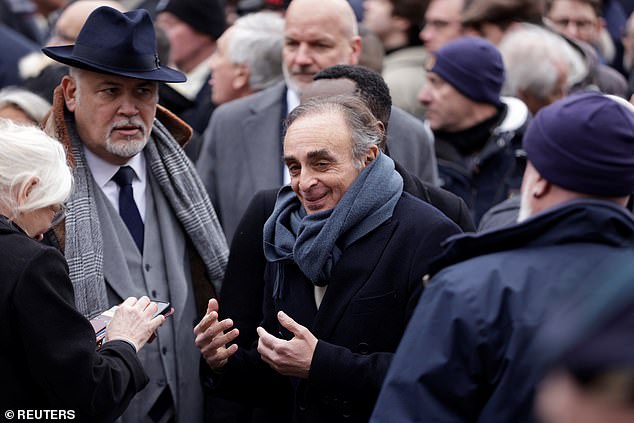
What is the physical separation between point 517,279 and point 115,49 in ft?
7.18

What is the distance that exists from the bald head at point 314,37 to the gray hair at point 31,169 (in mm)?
2254

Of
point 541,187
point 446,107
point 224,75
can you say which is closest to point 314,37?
point 446,107

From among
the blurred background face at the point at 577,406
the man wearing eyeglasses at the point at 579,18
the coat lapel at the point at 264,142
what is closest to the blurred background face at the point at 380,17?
the man wearing eyeglasses at the point at 579,18

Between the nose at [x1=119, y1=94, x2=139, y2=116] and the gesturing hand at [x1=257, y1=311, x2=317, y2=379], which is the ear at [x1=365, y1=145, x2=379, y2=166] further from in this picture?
the nose at [x1=119, y1=94, x2=139, y2=116]

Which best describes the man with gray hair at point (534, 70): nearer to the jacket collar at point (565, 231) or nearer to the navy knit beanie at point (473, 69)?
the navy knit beanie at point (473, 69)

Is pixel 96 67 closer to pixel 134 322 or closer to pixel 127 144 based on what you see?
pixel 127 144

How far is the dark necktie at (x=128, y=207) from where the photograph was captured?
446 cm

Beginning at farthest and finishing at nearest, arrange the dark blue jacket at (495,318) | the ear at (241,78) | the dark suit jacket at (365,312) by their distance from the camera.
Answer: the ear at (241,78)
the dark suit jacket at (365,312)
the dark blue jacket at (495,318)

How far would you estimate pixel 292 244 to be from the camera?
379cm

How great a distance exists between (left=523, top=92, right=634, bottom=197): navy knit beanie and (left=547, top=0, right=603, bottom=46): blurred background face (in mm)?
6141

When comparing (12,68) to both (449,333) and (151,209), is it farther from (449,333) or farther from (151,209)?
(449,333)

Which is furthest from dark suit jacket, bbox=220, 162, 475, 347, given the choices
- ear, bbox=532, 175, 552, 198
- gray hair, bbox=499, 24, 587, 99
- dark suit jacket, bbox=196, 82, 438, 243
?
gray hair, bbox=499, 24, 587, 99

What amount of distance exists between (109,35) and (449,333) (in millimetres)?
2235

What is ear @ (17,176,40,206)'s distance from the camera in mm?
3531
